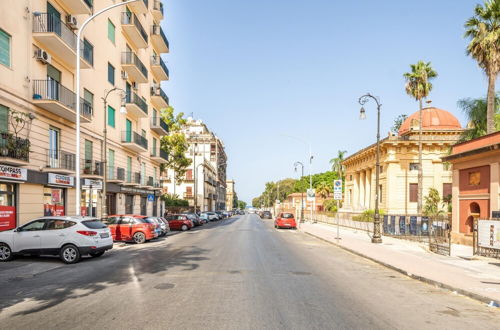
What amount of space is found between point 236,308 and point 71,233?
808 centimetres

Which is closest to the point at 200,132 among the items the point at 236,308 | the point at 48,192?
the point at 48,192

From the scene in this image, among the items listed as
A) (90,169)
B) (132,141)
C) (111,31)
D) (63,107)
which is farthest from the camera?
(132,141)

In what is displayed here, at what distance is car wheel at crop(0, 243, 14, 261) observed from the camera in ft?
42.1

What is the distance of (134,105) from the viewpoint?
103 feet

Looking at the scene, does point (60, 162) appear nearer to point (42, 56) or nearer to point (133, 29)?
point (42, 56)

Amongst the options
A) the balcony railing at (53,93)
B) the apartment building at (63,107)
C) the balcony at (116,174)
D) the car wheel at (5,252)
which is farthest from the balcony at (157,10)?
the car wheel at (5,252)

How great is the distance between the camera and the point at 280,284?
9.14 m

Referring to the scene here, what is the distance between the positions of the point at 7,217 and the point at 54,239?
205 inches

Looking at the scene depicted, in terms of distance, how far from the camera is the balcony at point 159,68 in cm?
3931

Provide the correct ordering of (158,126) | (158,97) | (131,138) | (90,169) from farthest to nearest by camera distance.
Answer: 1. (158,126)
2. (158,97)
3. (131,138)
4. (90,169)

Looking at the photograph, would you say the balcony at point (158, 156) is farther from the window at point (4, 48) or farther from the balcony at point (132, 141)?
the window at point (4, 48)

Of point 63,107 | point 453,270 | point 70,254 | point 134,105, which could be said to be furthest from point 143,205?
point 453,270

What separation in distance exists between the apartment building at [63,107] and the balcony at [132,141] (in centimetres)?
8

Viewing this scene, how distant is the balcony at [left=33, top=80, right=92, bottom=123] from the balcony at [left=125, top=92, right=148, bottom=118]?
9.50 m
